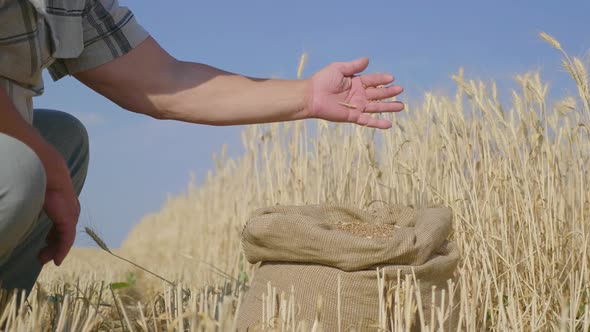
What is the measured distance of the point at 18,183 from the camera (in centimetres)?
145

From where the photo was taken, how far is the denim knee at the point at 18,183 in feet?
4.72

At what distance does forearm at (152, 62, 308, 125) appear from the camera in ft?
6.78

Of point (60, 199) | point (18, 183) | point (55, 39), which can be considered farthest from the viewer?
point (55, 39)

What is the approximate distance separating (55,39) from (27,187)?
0.46 metres

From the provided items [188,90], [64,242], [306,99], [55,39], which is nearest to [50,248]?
[64,242]

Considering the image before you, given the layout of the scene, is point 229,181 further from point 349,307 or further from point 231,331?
point 231,331

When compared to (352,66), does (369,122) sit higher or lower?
lower

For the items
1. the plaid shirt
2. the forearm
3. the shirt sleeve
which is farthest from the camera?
the forearm

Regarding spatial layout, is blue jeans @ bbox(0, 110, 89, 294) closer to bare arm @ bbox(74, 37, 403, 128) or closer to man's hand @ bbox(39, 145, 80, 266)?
man's hand @ bbox(39, 145, 80, 266)

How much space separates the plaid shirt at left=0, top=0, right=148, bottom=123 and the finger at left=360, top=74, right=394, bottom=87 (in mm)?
640

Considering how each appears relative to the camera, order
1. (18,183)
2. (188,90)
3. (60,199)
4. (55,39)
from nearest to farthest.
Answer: (18,183)
(60,199)
(55,39)
(188,90)

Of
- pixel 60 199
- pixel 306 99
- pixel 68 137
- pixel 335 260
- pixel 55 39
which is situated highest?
pixel 55 39

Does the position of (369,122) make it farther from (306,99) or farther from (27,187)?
(27,187)

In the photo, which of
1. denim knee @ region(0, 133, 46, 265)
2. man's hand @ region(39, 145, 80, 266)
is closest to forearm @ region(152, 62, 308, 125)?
man's hand @ region(39, 145, 80, 266)
